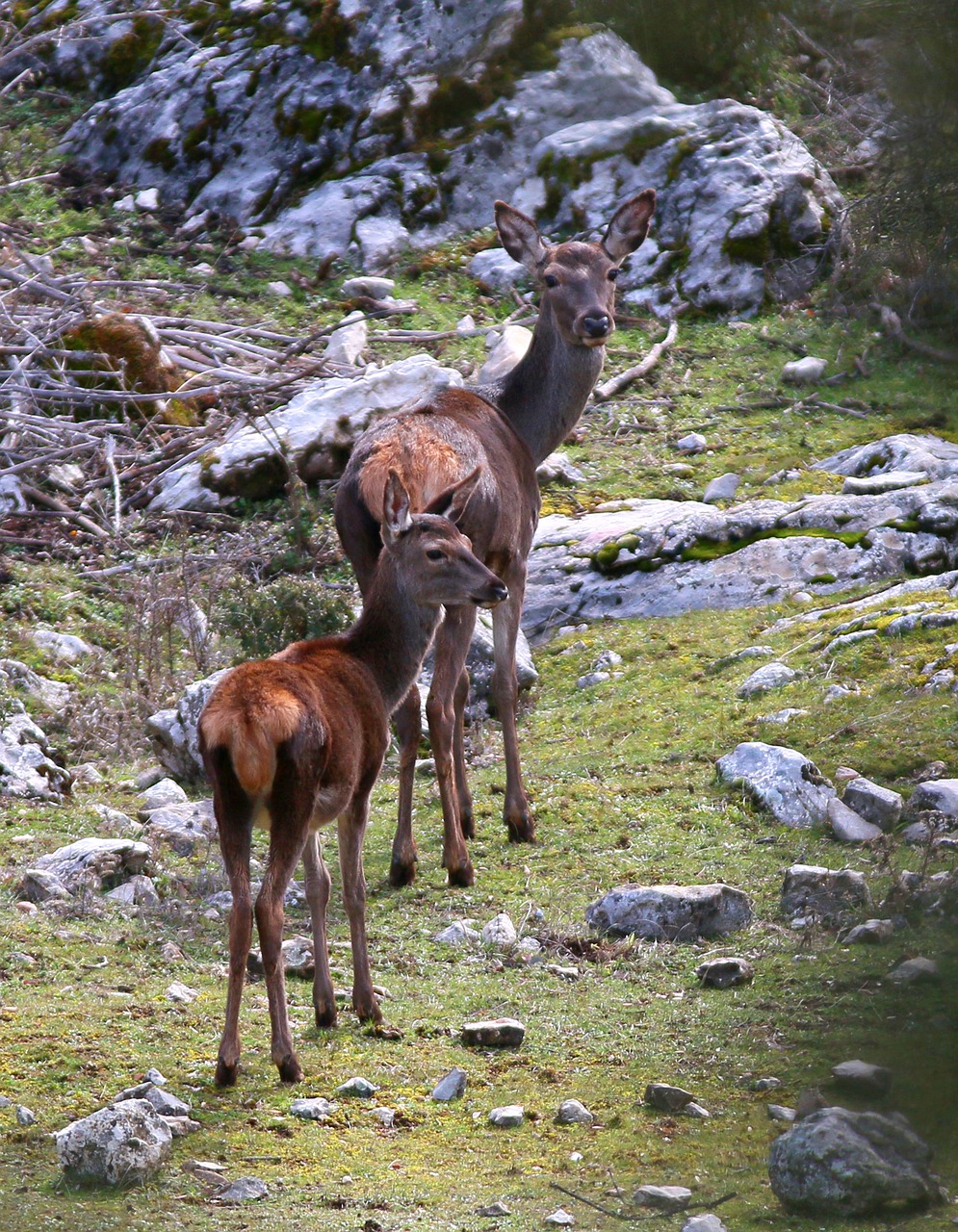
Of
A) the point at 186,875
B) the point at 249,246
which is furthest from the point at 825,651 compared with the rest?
the point at 249,246

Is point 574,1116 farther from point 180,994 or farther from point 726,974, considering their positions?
point 180,994

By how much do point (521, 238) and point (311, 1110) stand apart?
650 centimetres

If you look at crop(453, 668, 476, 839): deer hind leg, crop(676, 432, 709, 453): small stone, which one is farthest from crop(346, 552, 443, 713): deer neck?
crop(676, 432, 709, 453): small stone

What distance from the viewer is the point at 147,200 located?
1805 centimetres

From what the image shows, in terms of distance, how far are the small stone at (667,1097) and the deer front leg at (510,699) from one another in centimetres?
355

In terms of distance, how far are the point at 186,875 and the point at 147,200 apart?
41.9 feet

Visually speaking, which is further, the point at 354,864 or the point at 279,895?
the point at 354,864

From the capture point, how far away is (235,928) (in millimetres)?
5020

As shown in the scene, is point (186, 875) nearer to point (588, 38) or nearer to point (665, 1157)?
point (665, 1157)

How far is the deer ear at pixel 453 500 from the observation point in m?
7.13

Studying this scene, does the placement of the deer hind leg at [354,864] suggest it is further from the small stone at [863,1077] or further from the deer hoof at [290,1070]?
the small stone at [863,1077]

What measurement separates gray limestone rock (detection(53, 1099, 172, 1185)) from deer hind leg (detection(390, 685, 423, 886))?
347cm

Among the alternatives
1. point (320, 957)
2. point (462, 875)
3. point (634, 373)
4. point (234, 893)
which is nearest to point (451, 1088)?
point (320, 957)

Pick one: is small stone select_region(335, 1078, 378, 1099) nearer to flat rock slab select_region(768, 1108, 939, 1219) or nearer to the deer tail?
the deer tail
